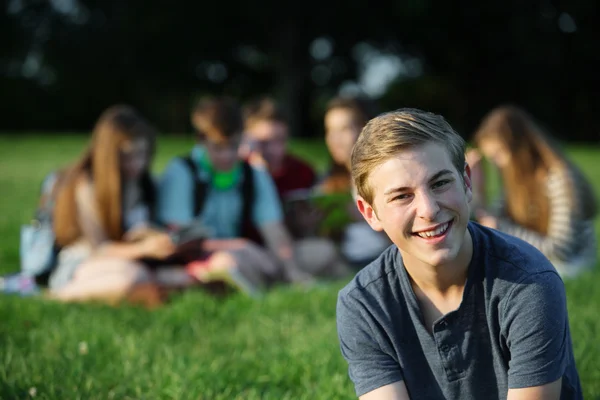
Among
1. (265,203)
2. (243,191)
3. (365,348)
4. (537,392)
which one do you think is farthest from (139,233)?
(537,392)

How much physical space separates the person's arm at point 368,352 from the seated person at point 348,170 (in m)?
3.41

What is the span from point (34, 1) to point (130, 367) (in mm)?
23831

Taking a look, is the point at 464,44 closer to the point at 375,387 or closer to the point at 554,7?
the point at 554,7

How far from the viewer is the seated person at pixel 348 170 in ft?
18.5

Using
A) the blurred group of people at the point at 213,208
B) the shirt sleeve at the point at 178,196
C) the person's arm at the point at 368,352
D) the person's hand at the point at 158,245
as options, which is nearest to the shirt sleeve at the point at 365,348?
the person's arm at the point at 368,352

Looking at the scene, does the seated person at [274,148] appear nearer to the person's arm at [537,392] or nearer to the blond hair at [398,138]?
the blond hair at [398,138]

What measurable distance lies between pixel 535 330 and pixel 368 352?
1.69 feet

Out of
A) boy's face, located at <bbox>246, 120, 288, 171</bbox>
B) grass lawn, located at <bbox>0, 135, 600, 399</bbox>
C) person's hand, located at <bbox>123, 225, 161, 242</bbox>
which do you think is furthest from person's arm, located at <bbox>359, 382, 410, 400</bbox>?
boy's face, located at <bbox>246, 120, 288, 171</bbox>

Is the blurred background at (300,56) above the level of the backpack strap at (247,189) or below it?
above

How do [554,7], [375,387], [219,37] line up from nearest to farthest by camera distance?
[375,387], [554,7], [219,37]

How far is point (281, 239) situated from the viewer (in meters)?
5.77

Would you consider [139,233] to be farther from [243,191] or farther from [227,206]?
[243,191]

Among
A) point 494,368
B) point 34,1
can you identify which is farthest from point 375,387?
point 34,1

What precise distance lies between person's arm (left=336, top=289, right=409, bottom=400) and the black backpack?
328 cm
